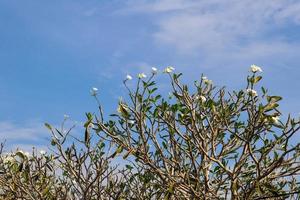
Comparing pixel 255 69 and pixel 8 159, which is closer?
pixel 255 69

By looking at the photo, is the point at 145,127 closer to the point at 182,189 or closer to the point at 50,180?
the point at 182,189

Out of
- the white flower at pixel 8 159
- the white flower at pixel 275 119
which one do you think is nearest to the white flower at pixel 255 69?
the white flower at pixel 275 119

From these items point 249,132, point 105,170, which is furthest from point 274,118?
point 105,170

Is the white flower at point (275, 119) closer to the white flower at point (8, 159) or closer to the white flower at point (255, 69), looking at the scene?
the white flower at point (255, 69)

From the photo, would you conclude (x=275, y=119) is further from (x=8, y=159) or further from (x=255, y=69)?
(x=8, y=159)

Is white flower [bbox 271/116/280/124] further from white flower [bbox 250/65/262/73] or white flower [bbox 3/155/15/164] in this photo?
white flower [bbox 3/155/15/164]

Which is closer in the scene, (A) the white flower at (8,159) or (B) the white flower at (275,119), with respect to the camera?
(B) the white flower at (275,119)

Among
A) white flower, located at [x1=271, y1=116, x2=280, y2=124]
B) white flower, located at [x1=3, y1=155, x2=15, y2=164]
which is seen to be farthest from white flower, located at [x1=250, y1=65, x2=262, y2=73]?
white flower, located at [x1=3, y1=155, x2=15, y2=164]

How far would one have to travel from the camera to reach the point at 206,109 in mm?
6074

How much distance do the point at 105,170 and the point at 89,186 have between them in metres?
0.41

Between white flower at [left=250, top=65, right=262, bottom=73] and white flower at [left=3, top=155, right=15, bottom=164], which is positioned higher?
white flower at [left=250, top=65, right=262, bottom=73]

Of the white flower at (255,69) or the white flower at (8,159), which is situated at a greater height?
the white flower at (255,69)

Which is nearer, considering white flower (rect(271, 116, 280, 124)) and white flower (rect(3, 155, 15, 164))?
white flower (rect(271, 116, 280, 124))

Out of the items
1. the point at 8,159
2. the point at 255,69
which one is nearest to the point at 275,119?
the point at 255,69
